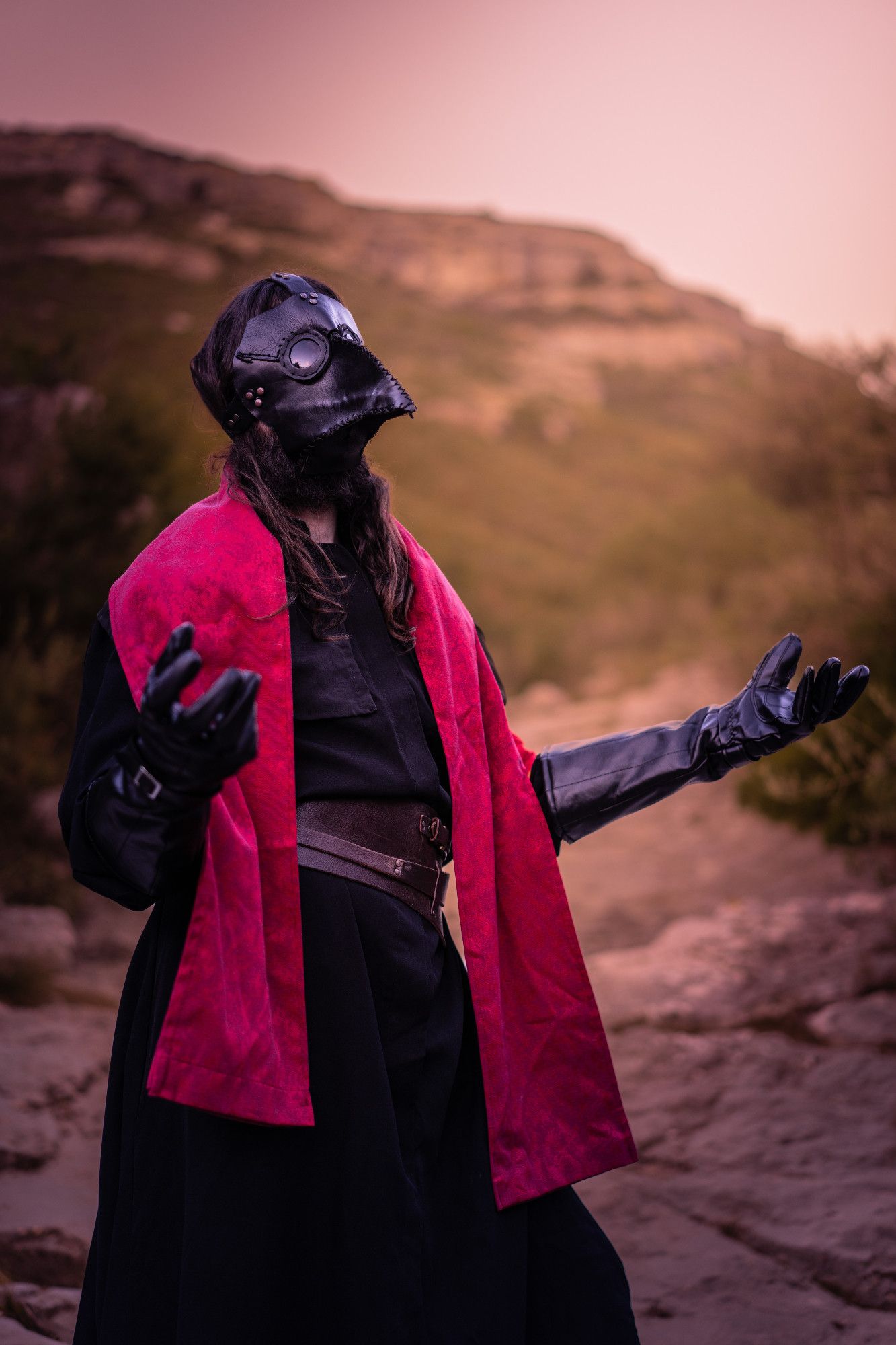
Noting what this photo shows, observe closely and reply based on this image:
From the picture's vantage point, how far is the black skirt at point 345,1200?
1.37 meters

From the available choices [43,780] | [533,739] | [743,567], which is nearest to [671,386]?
[743,567]

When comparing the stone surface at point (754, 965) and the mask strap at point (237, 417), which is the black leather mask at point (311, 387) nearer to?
the mask strap at point (237, 417)

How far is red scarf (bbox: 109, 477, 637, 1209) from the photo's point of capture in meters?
1.34

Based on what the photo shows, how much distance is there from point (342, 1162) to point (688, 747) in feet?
2.73

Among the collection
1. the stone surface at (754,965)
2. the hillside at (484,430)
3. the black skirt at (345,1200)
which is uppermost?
the hillside at (484,430)

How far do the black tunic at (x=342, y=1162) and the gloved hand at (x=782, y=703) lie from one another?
1.64 ft

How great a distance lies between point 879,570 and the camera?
6.85 meters

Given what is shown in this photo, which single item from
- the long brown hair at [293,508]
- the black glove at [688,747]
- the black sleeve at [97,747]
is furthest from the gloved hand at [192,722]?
the black glove at [688,747]

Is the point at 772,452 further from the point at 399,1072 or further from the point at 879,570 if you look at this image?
the point at 399,1072

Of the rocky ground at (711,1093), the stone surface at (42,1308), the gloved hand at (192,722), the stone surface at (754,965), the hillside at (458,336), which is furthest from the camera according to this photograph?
the hillside at (458,336)

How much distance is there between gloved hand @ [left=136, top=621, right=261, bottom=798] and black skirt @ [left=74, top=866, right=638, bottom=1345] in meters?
0.32

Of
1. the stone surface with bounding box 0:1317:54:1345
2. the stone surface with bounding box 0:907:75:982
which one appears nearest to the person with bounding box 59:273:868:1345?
the stone surface with bounding box 0:1317:54:1345

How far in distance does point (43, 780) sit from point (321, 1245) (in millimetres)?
4562

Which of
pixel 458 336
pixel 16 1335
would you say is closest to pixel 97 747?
pixel 16 1335
